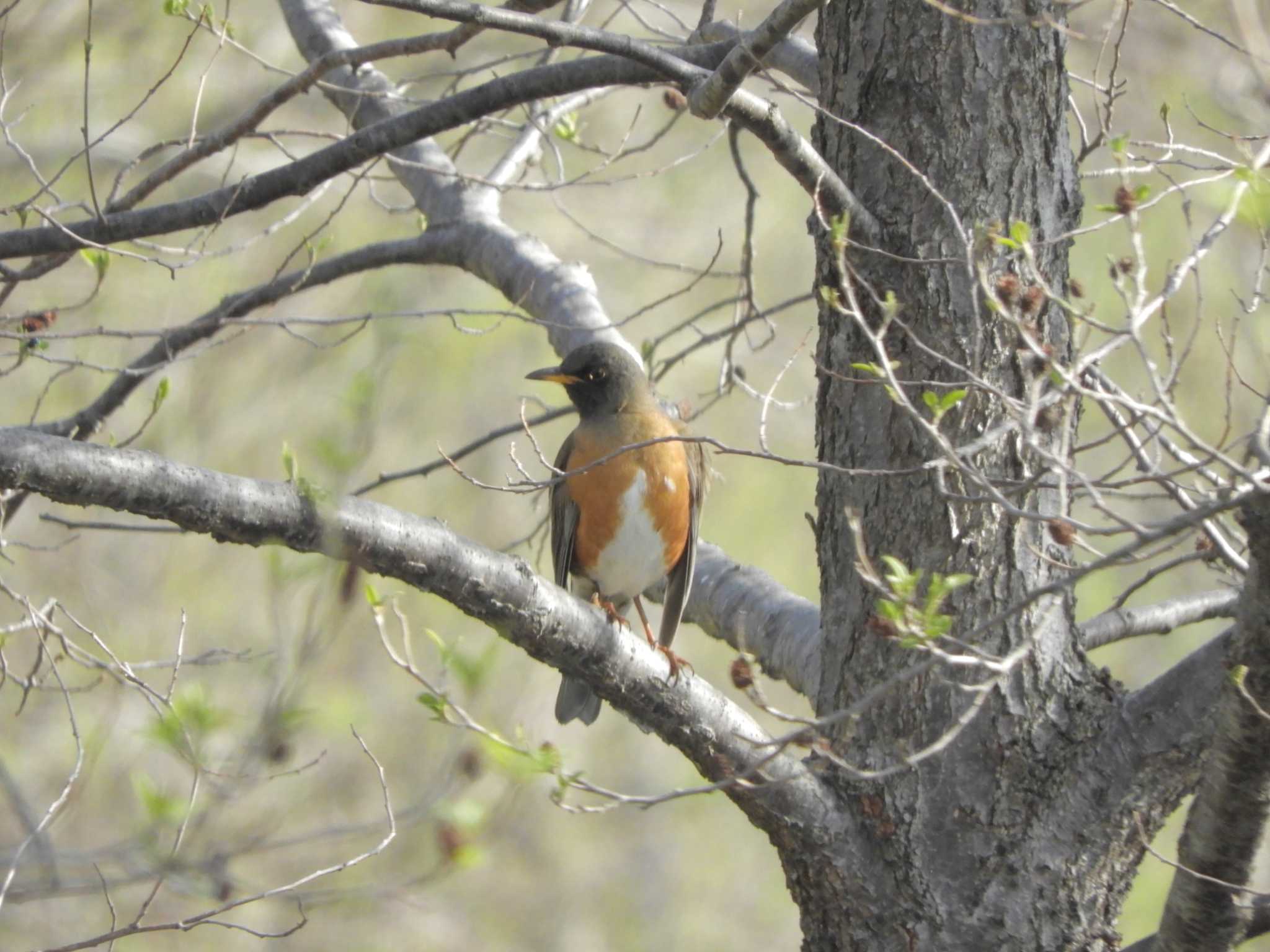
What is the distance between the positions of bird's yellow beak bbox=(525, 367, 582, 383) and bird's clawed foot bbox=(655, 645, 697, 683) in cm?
111

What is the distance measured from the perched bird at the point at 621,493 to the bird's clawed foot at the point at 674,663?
0.58 metres

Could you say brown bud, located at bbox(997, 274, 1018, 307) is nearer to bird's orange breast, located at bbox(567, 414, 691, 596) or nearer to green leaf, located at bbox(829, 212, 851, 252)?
green leaf, located at bbox(829, 212, 851, 252)

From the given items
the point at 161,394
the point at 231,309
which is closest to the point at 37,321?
the point at 161,394

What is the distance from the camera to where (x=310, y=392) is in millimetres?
11281

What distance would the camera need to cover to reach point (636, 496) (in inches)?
190

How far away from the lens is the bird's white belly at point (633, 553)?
4.84 metres

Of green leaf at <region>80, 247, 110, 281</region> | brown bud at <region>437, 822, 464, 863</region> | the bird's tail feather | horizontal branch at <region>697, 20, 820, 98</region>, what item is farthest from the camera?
the bird's tail feather

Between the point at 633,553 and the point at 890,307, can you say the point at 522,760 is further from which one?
the point at 633,553

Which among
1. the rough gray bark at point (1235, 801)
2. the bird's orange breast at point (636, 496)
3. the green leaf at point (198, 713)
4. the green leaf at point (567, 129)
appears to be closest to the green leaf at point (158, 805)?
the green leaf at point (198, 713)

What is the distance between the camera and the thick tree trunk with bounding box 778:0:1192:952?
10.3ft

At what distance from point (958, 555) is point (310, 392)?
8.89 meters

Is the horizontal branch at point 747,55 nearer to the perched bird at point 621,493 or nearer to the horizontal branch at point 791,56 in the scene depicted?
the horizontal branch at point 791,56

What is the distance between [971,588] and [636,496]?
73.2 inches

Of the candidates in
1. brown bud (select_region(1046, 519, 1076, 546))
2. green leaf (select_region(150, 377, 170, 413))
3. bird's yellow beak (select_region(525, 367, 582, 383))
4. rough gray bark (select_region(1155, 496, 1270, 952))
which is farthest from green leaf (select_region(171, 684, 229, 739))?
bird's yellow beak (select_region(525, 367, 582, 383))
